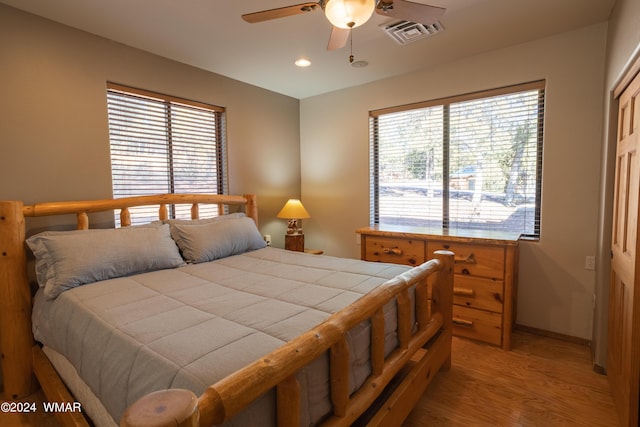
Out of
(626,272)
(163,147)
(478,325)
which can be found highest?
(163,147)

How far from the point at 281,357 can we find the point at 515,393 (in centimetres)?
179

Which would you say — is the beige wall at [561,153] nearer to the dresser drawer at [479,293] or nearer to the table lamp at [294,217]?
the dresser drawer at [479,293]

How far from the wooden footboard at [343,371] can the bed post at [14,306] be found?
1931 mm

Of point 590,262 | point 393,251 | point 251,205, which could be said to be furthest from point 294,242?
point 590,262

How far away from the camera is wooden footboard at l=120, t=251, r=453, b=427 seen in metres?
0.66

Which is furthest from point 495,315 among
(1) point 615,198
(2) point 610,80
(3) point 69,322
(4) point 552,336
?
(3) point 69,322

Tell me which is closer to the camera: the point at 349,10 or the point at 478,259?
the point at 349,10

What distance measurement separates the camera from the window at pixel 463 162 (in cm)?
273

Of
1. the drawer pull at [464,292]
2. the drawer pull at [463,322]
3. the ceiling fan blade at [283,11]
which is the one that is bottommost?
the drawer pull at [463,322]

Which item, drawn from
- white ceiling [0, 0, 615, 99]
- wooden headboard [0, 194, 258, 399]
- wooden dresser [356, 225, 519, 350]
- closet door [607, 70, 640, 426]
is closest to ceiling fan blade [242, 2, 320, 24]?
white ceiling [0, 0, 615, 99]

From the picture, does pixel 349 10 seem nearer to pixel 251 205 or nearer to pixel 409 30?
pixel 409 30

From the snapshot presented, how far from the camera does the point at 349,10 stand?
1.40m

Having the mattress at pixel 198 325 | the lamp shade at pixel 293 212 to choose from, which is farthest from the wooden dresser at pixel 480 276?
the lamp shade at pixel 293 212

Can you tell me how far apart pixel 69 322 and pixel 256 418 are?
120cm
